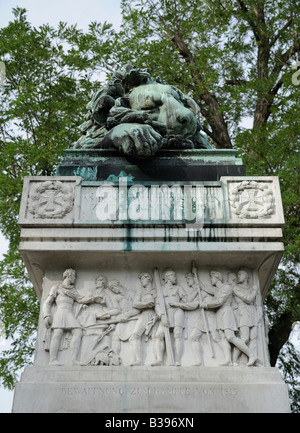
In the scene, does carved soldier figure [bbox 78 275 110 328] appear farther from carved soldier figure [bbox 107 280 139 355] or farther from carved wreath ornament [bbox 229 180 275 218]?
carved wreath ornament [bbox 229 180 275 218]

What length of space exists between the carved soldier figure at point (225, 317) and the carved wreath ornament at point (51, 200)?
5.80 feet

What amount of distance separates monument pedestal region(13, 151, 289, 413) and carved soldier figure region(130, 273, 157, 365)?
0.04 feet

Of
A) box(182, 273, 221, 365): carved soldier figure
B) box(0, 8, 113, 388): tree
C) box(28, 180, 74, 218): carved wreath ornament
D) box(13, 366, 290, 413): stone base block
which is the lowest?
box(13, 366, 290, 413): stone base block

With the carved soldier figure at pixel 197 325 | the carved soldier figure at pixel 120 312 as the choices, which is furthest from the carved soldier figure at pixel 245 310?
the carved soldier figure at pixel 120 312

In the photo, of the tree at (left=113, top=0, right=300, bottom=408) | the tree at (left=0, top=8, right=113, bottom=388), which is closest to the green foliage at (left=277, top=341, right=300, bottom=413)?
the tree at (left=113, top=0, right=300, bottom=408)

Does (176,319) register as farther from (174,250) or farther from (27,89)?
(27,89)

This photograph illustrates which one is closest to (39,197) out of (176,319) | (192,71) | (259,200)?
(176,319)

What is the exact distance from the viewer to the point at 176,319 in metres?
6.00

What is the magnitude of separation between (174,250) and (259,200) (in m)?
1.12

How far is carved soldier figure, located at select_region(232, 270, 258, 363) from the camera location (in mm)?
5916

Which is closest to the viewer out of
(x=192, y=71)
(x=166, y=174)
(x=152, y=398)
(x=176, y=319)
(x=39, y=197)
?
(x=152, y=398)

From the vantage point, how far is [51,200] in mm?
6359

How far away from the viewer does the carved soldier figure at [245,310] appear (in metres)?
5.92

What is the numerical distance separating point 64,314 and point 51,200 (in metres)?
1.26
